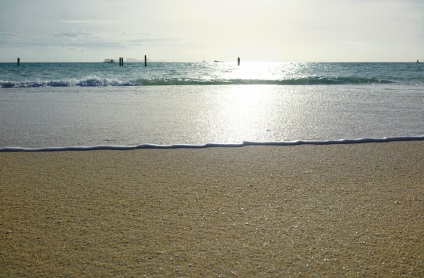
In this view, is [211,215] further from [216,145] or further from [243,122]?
[243,122]

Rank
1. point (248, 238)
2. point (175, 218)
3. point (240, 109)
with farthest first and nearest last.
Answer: point (240, 109) < point (175, 218) < point (248, 238)

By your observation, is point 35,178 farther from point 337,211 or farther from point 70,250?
point 337,211

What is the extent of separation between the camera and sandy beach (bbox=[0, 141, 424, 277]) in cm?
132

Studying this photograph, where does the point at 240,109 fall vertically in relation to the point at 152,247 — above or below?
above

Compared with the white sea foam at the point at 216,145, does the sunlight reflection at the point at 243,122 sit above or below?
above

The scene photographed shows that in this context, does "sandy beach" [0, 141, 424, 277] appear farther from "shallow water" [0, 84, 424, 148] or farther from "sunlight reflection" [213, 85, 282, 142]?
"sunlight reflection" [213, 85, 282, 142]

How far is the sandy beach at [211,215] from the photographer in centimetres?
132

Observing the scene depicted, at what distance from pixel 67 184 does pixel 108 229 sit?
66 centimetres

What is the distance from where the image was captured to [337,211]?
5.71 ft

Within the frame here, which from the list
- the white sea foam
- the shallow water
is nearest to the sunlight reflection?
the shallow water

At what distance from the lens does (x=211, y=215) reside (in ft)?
5.58

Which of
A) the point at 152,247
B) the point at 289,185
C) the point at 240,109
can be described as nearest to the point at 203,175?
the point at 289,185

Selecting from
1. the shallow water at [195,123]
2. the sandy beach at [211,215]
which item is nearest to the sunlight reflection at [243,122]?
the shallow water at [195,123]

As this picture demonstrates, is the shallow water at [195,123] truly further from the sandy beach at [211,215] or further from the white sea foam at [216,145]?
the sandy beach at [211,215]
